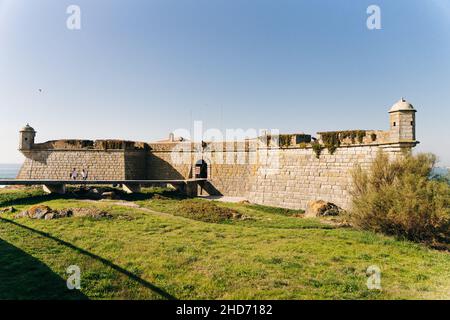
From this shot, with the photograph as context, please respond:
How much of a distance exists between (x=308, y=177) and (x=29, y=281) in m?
18.1

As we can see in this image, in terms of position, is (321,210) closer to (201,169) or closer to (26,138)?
(201,169)

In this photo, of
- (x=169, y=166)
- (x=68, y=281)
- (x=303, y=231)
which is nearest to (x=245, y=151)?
(x=169, y=166)

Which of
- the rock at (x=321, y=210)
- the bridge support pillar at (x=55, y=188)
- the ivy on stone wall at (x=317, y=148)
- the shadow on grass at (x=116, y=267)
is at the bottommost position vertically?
the rock at (x=321, y=210)

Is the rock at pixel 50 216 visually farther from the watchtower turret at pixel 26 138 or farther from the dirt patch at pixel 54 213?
the watchtower turret at pixel 26 138

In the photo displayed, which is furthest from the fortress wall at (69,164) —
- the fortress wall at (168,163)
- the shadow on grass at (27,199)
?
the shadow on grass at (27,199)

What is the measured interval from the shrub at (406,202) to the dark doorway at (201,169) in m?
17.5

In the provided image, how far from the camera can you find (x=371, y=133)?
655 inches

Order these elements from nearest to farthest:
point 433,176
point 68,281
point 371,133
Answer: point 68,281 → point 433,176 → point 371,133

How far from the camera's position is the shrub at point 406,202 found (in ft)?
34.0

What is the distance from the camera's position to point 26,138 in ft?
88.6

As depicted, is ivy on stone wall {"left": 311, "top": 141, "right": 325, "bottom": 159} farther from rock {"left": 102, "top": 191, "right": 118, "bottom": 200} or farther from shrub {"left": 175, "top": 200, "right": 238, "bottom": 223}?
rock {"left": 102, "top": 191, "right": 118, "bottom": 200}

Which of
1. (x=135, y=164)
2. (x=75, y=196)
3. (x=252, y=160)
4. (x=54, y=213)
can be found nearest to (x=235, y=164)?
(x=252, y=160)
